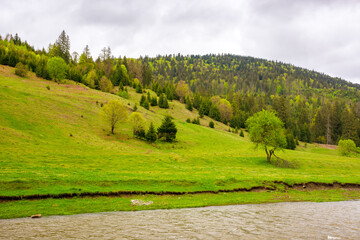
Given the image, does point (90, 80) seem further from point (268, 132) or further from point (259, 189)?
point (259, 189)

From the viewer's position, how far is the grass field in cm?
2355

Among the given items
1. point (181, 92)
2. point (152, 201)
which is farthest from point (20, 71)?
point (152, 201)

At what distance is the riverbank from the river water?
59.4 inches

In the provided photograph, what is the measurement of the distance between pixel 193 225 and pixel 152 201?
8041 millimetres

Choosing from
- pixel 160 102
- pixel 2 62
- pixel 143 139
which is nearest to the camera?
pixel 143 139

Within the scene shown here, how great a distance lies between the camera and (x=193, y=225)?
13062mm

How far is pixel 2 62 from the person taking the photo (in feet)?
338

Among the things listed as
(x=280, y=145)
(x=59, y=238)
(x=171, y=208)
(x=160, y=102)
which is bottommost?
(x=171, y=208)

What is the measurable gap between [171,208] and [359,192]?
27879mm

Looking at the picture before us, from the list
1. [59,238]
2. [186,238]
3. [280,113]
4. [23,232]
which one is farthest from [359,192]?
[280,113]

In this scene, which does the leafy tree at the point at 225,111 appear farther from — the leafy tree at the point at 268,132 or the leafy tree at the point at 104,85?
the leafy tree at the point at 268,132

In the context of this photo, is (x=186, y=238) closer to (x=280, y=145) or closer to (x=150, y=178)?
(x=150, y=178)

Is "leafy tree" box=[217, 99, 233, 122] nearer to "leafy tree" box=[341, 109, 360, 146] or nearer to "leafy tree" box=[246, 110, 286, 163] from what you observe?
"leafy tree" box=[341, 109, 360, 146]

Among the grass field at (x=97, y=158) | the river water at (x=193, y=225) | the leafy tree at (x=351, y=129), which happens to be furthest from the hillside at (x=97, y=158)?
the leafy tree at (x=351, y=129)
